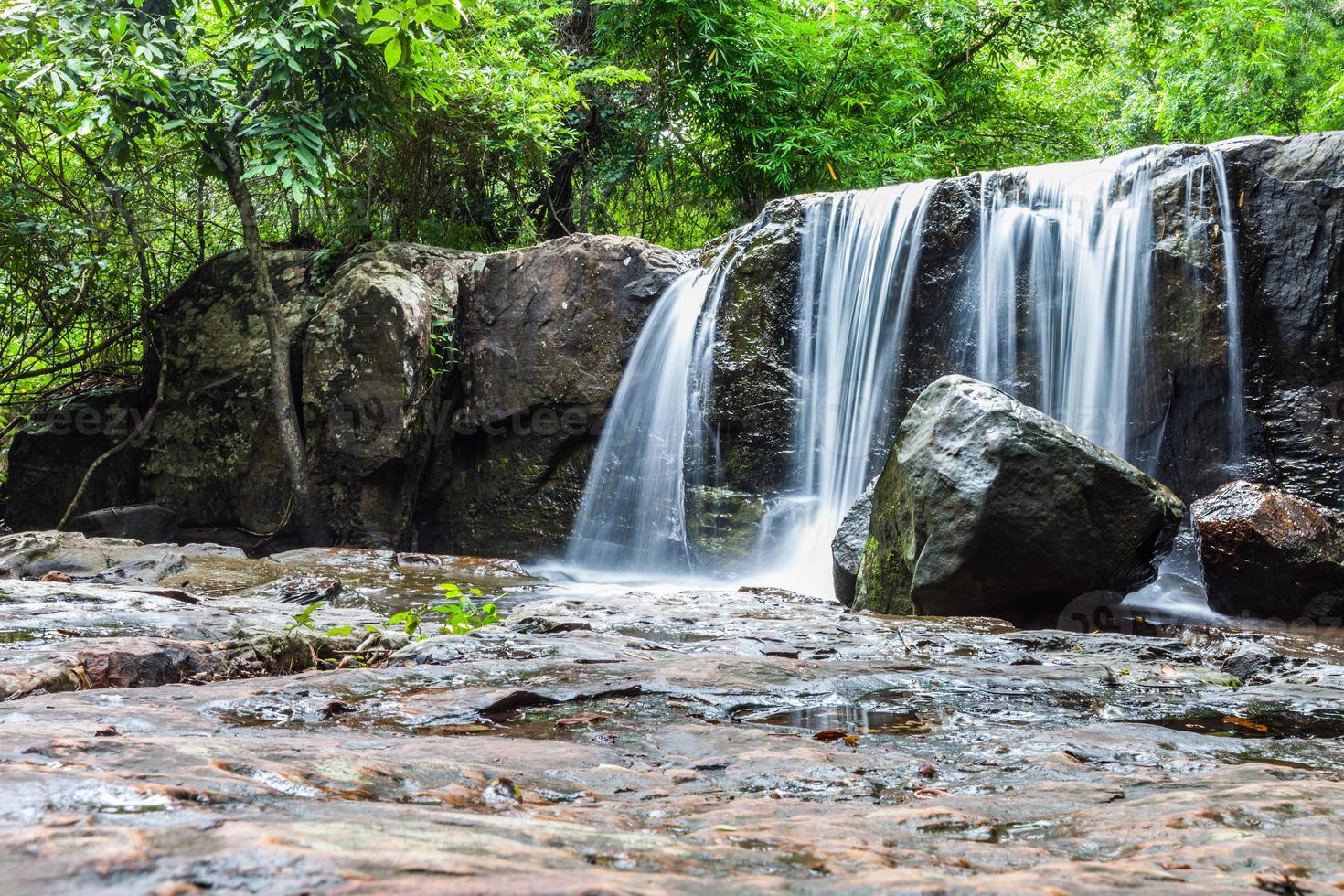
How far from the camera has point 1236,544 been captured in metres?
5.88

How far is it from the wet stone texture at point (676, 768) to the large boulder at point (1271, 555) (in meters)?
1.92

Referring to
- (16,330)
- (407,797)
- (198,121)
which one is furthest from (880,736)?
(16,330)

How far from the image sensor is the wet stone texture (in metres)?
0.98

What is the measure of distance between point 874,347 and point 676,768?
7212mm

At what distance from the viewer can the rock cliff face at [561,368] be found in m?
7.35

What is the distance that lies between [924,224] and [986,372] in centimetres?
144

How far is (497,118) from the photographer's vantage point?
37.4 ft

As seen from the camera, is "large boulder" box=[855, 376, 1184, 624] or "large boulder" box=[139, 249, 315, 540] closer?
"large boulder" box=[855, 376, 1184, 624]

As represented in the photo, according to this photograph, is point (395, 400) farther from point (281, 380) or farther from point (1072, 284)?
point (1072, 284)

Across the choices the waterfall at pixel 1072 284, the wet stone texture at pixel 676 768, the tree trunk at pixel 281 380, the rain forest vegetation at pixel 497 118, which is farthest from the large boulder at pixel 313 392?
the wet stone texture at pixel 676 768

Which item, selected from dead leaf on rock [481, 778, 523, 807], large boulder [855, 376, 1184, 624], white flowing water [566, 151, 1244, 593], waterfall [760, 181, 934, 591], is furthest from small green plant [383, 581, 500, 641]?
waterfall [760, 181, 934, 591]

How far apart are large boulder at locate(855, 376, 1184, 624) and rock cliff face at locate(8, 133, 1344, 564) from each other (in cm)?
237

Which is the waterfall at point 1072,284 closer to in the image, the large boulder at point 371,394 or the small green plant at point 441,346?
the small green plant at point 441,346

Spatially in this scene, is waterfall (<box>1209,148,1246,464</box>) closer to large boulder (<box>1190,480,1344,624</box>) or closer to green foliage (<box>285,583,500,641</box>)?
large boulder (<box>1190,480,1344,624</box>)
